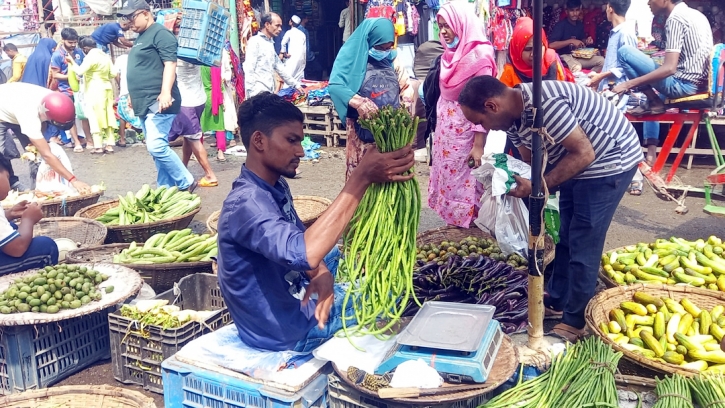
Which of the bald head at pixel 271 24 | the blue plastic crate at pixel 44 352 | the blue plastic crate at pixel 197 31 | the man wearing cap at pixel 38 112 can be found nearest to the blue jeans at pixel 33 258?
the blue plastic crate at pixel 44 352

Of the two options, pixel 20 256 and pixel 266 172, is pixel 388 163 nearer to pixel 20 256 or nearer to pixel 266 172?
pixel 266 172

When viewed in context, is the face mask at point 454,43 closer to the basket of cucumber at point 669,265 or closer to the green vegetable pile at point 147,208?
the basket of cucumber at point 669,265

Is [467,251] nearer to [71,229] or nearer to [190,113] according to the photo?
[71,229]

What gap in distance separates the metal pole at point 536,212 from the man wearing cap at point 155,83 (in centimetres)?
484

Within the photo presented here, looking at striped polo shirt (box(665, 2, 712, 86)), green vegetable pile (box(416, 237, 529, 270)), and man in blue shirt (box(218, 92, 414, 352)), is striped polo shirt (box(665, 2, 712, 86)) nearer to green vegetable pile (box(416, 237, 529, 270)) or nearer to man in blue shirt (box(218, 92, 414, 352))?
green vegetable pile (box(416, 237, 529, 270))

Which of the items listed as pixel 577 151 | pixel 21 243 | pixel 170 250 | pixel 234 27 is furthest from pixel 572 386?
pixel 234 27

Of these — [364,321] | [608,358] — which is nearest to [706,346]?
[608,358]

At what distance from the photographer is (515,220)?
4602mm

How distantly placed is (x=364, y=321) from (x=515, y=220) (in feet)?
7.07

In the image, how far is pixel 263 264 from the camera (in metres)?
2.75

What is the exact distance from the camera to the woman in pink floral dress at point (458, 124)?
5.36 m

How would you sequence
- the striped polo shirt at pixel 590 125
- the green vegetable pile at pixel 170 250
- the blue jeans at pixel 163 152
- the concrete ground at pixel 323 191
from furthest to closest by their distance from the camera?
the blue jeans at pixel 163 152 → the concrete ground at pixel 323 191 → the green vegetable pile at pixel 170 250 → the striped polo shirt at pixel 590 125

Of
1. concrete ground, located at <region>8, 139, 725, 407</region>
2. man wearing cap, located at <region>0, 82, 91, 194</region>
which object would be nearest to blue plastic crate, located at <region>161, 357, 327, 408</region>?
concrete ground, located at <region>8, 139, 725, 407</region>

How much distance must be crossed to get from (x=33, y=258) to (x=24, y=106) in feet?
7.55
